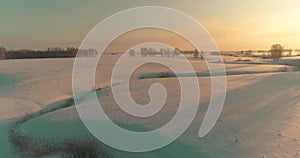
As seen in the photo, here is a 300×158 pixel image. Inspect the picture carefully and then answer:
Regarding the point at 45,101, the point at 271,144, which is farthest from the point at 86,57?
the point at 271,144

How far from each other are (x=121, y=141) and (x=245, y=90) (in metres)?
10.5

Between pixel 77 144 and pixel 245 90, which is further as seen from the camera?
pixel 245 90

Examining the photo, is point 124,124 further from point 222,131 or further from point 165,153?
point 222,131

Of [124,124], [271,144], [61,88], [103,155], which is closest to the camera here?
[271,144]

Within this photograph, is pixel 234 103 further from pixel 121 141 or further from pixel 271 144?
pixel 121 141

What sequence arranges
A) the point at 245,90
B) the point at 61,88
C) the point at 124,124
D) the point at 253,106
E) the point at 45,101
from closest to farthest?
the point at 124,124
the point at 253,106
the point at 245,90
the point at 45,101
the point at 61,88

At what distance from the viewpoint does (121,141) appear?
343 inches

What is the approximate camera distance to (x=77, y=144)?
8938mm

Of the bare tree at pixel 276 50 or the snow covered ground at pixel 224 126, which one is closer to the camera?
the snow covered ground at pixel 224 126

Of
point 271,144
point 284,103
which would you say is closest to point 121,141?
point 271,144

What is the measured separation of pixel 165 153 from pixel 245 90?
408 inches

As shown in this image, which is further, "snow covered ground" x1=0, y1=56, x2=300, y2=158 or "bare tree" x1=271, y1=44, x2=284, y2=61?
"bare tree" x1=271, y1=44, x2=284, y2=61

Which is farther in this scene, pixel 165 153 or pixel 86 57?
pixel 86 57

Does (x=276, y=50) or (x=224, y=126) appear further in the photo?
(x=276, y=50)
